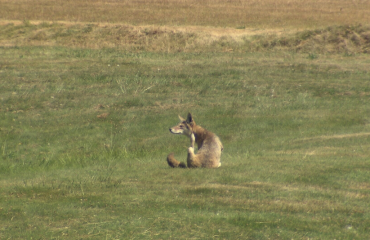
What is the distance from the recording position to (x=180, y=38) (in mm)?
41562

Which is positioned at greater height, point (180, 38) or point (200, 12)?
point (200, 12)

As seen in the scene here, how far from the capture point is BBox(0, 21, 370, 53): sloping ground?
3988 centimetres

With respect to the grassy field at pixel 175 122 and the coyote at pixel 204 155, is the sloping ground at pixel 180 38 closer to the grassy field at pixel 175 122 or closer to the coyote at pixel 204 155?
the grassy field at pixel 175 122

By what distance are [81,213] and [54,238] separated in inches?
51.9

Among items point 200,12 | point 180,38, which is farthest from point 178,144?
point 200,12

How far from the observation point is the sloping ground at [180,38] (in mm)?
39875

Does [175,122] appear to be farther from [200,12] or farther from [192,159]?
[200,12]

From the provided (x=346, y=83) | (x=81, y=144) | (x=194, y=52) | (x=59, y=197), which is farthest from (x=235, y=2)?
(x=59, y=197)

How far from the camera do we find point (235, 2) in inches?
2514

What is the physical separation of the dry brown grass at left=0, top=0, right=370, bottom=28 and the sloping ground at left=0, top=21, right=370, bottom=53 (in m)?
5.07

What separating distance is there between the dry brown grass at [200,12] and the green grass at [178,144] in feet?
41.0

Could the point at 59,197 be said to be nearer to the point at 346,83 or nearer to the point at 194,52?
the point at 346,83

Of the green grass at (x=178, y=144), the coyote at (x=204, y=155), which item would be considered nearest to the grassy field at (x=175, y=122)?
the green grass at (x=178, y=144)

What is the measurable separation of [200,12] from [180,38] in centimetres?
1512
